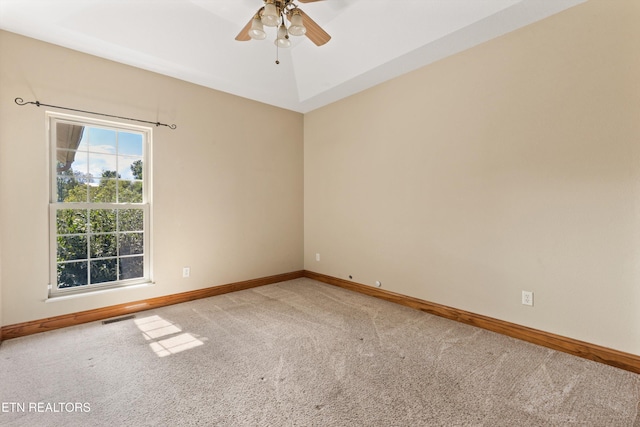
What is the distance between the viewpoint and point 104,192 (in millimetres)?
3092

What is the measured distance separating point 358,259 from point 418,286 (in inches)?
36.2

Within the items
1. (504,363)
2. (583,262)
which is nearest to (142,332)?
(504,363)

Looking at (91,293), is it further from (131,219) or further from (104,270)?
(131,219)

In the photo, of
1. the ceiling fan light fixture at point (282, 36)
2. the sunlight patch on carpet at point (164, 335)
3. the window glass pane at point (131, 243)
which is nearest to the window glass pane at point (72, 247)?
the window glass pane at point (131, 243)

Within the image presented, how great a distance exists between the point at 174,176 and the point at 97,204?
80 centimetres

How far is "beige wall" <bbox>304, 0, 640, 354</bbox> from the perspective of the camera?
83.0 inches

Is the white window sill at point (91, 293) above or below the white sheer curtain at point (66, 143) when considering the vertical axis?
below

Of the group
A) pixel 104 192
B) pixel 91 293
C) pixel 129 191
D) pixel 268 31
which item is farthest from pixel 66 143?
pixel 268 31

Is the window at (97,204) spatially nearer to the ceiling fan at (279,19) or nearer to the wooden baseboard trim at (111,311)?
the wooden baseboard trim at (111,311)

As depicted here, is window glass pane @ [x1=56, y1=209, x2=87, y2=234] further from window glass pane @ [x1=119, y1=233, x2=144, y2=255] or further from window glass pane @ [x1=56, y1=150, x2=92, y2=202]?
window glass pane @ [x1=119, y1=233, x2=144, y2=255]

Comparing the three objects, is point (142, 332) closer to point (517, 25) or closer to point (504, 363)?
point (504, 363)

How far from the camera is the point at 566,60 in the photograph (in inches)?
91.0

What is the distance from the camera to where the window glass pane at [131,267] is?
321 centimetres

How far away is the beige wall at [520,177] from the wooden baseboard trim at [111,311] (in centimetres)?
186
